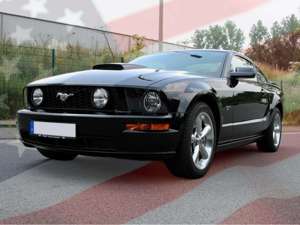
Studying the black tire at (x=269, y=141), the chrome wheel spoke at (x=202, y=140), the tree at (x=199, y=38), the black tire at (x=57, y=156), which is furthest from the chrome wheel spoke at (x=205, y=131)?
the tree at (x=199, y=38)

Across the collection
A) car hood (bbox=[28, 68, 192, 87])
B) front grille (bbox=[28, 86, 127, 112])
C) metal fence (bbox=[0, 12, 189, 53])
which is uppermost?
metal fence (bbox=[0, 12, 189, 53])

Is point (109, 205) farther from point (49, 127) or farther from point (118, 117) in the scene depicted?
point (49, 127)

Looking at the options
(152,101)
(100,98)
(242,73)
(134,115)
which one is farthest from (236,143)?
(100,98)

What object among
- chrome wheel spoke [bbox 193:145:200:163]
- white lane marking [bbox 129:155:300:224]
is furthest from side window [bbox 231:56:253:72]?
chrome wheel spoke [bbox 193:145:200:163]

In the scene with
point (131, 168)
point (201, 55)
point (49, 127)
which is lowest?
→ point (131, 168)

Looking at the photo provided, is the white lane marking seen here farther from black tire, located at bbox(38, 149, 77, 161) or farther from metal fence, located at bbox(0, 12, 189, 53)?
metal fence, located at bbox(0, 12, 189, 53)

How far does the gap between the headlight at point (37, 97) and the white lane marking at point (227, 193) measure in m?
1.73

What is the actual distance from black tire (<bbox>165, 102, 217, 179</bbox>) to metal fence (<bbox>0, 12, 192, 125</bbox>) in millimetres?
7649

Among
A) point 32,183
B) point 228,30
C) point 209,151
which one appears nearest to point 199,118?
point 209,151

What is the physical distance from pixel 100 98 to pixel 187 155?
96 centimetres

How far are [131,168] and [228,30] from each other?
239 ft

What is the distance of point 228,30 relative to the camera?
76.2m

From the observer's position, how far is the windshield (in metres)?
5.73

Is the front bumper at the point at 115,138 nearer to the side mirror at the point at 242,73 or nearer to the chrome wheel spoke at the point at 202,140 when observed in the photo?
the chrome wheel spoke at the point at 202,140
